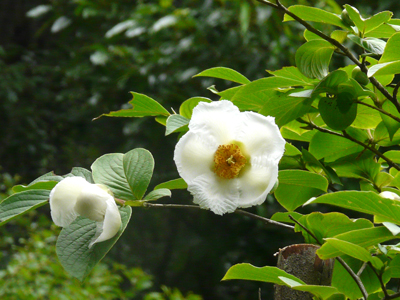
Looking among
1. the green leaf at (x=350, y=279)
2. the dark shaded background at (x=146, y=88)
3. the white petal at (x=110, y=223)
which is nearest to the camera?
the white petal at (x=110, y=223)

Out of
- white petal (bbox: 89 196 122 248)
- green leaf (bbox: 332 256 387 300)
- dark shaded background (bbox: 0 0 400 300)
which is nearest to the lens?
white petal (bbox: 89 196 122 248)

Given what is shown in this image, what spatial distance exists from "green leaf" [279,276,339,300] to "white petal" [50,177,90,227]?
0.13 meters

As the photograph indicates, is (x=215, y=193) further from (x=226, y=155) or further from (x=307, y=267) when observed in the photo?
(x=307, y=267)

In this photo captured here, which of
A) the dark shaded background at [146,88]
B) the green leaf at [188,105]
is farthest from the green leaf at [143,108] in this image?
the dark shaded background at [146,88]

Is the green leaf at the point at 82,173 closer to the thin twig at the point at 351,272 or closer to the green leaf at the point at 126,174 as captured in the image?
the green leaf at the point at 126,174

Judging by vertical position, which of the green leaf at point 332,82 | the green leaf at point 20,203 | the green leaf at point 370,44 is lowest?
the green leaf at point 20,203

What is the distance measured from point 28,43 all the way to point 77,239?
3.04 m

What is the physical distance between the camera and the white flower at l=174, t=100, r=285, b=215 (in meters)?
0.26

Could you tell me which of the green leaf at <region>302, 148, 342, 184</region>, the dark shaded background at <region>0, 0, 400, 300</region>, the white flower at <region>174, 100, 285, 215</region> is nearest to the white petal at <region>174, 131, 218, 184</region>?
the white flower at <region>174, 100, 285, 215</region>

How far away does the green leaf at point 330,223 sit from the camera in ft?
1.08

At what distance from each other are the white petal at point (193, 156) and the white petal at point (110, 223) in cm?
4

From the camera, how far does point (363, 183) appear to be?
425 mm

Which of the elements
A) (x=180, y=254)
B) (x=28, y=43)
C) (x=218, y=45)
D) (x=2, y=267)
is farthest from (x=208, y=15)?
(x=28, y=43)

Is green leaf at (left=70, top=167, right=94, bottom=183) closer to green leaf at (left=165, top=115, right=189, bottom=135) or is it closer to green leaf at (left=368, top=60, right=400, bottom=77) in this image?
green leaf at (left=165, top=115, right=189, bottom=135)
